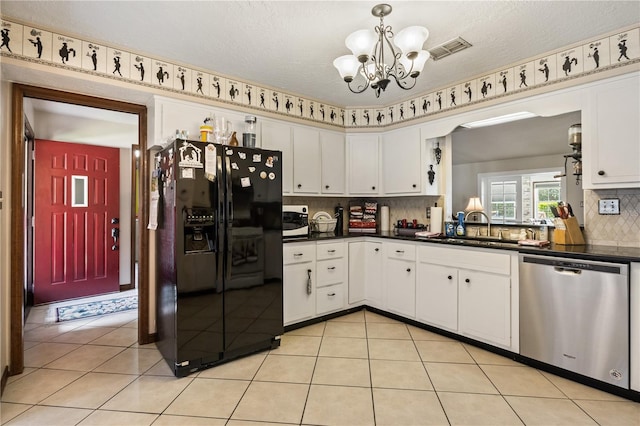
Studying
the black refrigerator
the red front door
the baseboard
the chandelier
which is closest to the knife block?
the chandelier

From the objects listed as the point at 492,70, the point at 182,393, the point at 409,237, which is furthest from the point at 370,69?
the point at 182,393

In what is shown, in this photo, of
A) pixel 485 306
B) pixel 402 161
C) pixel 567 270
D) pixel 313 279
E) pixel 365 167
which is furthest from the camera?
pixel 365 167

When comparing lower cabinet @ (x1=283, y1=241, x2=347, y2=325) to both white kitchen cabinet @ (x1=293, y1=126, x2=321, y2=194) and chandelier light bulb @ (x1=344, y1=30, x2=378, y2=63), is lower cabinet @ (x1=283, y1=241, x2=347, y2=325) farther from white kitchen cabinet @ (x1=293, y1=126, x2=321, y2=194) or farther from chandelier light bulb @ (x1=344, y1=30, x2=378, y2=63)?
chandelier light bulb @ (x1=344, y1=30, x2=378, y2=63)

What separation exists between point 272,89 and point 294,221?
1.43 metres

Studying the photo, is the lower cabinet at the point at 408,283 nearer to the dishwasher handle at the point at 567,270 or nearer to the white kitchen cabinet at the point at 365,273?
the white kitchen cabinet at the point at 365,273

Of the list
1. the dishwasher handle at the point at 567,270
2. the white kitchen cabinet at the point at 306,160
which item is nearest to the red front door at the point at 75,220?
the white kitchen cabinet at the point at 306,160

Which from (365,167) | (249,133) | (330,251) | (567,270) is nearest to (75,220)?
(249,133)

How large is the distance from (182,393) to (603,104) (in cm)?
365

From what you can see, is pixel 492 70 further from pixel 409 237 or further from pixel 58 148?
pixel 58 148

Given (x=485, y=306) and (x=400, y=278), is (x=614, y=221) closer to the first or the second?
(x=485, y=306)

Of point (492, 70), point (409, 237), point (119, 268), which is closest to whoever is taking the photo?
point (492, 70)

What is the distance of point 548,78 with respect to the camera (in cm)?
266

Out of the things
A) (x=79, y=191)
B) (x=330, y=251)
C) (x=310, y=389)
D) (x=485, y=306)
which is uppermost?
(x=79, y=191)

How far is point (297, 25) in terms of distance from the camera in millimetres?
2242
